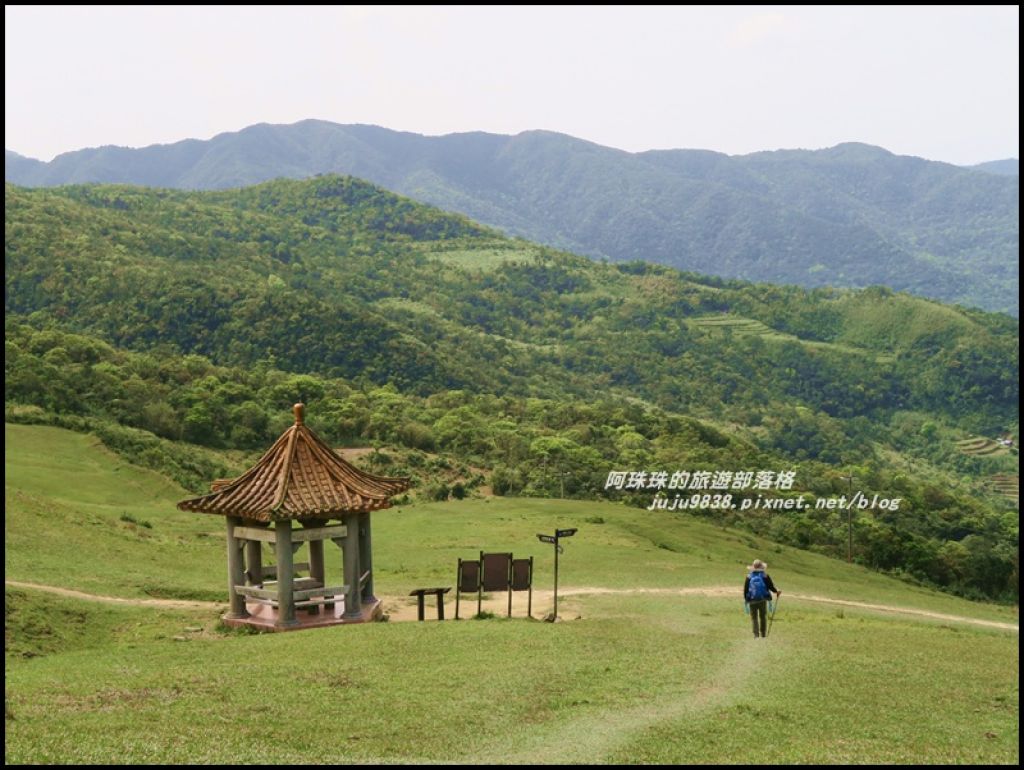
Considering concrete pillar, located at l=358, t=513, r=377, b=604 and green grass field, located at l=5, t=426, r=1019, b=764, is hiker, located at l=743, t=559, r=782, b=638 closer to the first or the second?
green grass field, located at l=5, t=426, r=1019, b=764

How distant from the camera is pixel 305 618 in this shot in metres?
21.7

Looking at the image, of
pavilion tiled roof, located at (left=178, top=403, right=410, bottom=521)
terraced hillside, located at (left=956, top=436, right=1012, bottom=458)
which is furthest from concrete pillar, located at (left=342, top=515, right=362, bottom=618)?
terraced hillside, located at (left=956, top=436, right=1012, bottom=458)

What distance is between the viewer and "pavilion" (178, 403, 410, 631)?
21141 mm

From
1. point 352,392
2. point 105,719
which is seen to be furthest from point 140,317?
point 105,719

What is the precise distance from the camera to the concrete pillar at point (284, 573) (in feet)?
69.2

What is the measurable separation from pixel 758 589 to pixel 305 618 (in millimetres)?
9448

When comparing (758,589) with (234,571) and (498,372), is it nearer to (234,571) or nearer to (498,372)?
(234,571)

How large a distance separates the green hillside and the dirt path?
69.7 ft

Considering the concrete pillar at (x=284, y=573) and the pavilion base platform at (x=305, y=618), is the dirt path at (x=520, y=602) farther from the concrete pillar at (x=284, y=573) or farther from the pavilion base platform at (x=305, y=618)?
the concrete pillar at (x=284, y=573)

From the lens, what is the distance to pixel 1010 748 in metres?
12.3

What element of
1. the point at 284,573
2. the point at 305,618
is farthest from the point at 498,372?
the point at 284,573

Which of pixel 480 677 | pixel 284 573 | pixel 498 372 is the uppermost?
pixel 480 677

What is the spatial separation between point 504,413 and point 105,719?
257ft

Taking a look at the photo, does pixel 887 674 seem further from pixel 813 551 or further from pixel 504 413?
pixel 504 413
